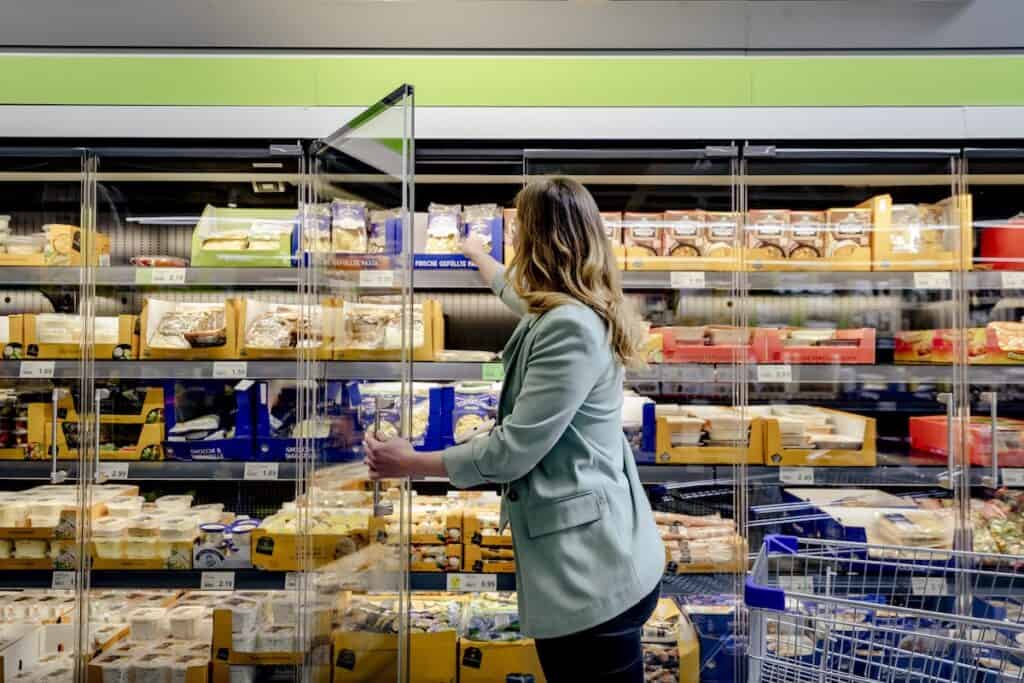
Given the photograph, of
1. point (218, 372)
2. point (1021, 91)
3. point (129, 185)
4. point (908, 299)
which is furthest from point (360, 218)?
point (1021, 91)

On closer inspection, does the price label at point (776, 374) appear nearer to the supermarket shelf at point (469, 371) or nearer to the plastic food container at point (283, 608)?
the supermarket shelf at point (469, 371)

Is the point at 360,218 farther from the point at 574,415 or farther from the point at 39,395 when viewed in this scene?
the point at 39,395

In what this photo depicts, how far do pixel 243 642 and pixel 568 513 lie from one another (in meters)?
1.53

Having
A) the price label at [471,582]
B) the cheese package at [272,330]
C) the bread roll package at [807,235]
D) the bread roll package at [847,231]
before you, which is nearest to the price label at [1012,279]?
the bread roll package at [847,231]

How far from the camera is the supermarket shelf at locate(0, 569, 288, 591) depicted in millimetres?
2330

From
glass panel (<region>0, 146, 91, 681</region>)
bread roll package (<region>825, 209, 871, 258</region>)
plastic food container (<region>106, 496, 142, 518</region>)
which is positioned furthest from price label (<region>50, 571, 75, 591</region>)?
bread roll package (<region>825, 209, 871, 258</region>)

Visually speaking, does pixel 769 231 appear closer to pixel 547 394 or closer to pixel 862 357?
pixel 862 357

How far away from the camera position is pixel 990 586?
234cm

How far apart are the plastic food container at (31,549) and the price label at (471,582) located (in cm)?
137

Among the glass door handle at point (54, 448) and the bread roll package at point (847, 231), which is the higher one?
the bread roll package at point (847, 231)

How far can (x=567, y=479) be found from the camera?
56.5 inches

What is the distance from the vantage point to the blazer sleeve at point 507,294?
181cm

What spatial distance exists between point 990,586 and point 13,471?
10.9ft

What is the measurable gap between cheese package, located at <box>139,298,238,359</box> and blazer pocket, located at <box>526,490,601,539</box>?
147cm
